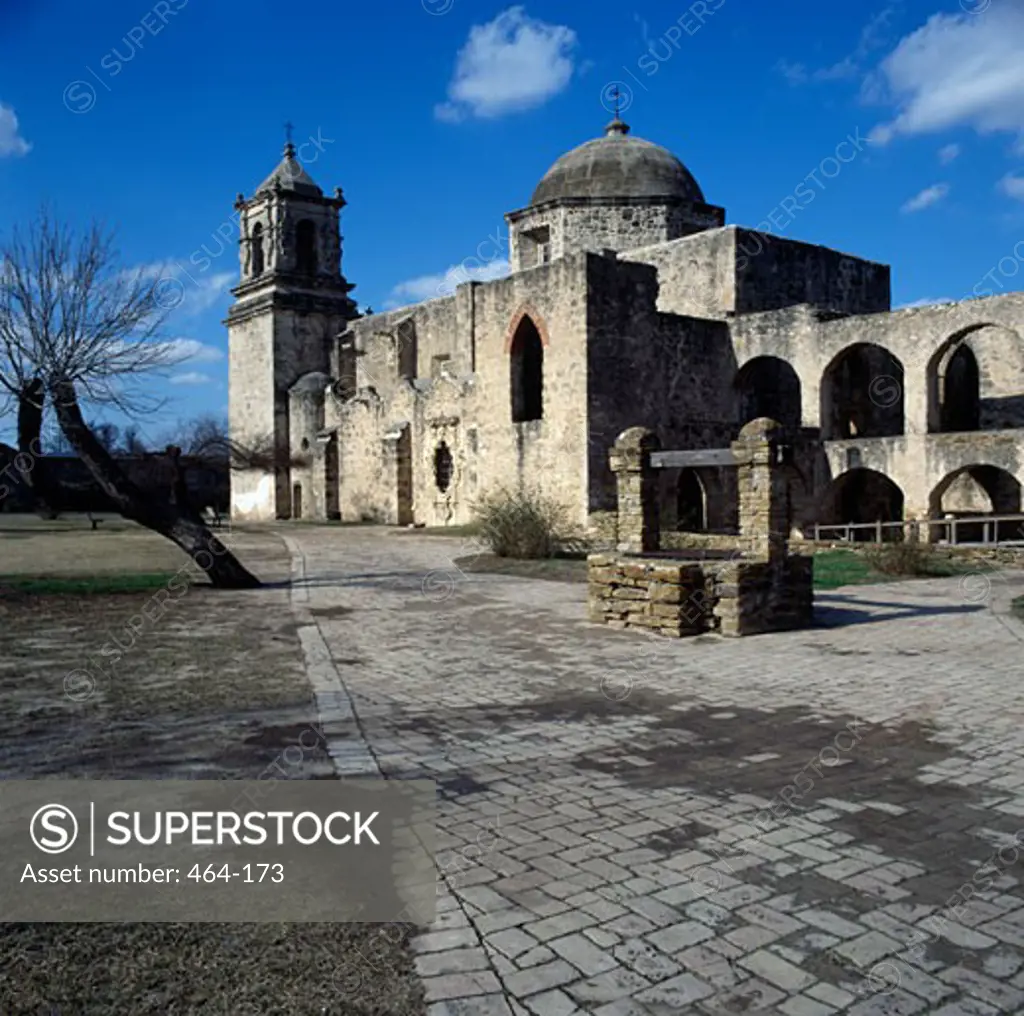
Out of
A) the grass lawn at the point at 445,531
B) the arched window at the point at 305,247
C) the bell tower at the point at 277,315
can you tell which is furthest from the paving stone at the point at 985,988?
the arched window at the point at 305,247

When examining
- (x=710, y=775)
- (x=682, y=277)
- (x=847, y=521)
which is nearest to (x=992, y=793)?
(x=710, y=775)

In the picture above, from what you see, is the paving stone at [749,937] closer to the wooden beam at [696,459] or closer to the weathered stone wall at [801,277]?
the wooden beam at [696,459]

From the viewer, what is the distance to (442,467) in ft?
90.1

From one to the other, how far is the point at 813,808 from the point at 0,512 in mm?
44336

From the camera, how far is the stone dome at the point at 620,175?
2919 centimetres

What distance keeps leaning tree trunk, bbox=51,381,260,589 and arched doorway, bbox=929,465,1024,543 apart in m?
16.2

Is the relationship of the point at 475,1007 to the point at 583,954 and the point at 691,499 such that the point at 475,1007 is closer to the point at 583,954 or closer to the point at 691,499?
the point at 583,954

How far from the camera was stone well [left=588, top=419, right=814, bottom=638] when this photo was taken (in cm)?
984

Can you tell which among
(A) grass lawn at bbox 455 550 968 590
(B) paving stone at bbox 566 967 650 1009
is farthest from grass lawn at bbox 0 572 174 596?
(B) paving stone at bbox 566 967 650 1009

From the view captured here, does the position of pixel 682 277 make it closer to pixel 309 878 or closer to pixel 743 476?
pixel 743 476

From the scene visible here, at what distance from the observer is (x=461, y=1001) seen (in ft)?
9.63

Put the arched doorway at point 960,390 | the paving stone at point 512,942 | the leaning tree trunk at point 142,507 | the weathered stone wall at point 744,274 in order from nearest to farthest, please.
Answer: the paving stone at point 512,942
the leaning tree trunk at point 142,507
the weathered stone wall at point 744,274
the arched doorway at point 960,390

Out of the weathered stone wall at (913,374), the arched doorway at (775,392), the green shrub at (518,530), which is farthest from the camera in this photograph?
the arched doorway at (775,392)

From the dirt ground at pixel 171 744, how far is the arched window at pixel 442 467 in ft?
43.0
